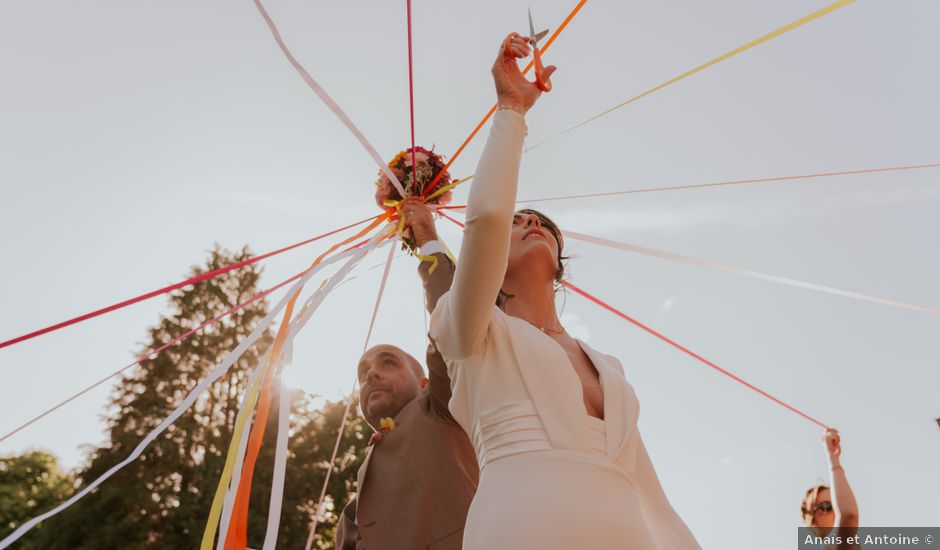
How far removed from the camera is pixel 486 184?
1934 millimetres

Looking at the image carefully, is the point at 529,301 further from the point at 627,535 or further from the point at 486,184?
the point at 627,535

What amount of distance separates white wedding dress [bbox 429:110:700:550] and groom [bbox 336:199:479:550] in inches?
40.2

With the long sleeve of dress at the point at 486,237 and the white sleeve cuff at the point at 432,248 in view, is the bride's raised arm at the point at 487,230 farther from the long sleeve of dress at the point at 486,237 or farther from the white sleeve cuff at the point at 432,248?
the white sleeve cuff at the point at 432,248

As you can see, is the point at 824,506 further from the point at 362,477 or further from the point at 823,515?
the point at 362,477

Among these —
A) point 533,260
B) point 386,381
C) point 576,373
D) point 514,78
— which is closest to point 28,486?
point 386,381

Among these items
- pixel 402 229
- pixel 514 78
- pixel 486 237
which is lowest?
pixel 486 237

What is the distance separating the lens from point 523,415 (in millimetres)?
1963

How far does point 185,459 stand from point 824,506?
18.6 metres

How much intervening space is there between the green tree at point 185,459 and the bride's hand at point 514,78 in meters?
15.9

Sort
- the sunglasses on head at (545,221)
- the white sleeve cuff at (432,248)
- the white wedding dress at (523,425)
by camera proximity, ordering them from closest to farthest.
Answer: the white wedding dress at (523,425), the sunglasses on head at (545,221), the white sleeve cuff at (432,248)

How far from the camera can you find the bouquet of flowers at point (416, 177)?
3.98 meters

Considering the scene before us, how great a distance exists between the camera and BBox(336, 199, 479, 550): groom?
3285 millimetres

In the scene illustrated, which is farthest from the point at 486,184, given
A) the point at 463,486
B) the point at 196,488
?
the point at 196,488

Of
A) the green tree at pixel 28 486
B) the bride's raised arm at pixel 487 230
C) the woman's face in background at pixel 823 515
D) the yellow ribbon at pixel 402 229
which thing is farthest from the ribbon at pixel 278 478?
the green tree at pixel 28 486
